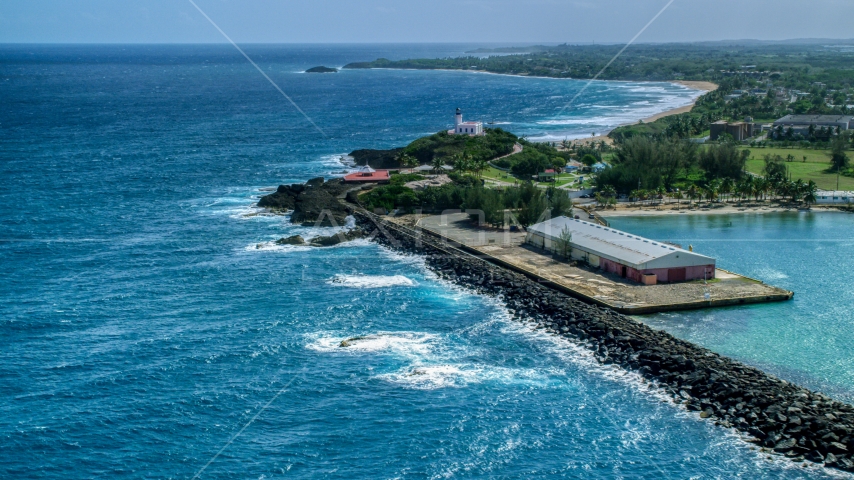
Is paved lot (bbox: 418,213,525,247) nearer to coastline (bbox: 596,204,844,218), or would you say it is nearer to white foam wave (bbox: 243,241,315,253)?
white foam wave (bbox: 243,241,315,253)

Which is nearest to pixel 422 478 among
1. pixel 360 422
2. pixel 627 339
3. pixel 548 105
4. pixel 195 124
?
pixel 360 422

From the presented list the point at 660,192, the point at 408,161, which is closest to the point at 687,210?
the point at 660,192

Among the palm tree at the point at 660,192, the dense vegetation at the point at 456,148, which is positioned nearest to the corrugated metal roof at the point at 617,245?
the palm tree at the point at 660,192

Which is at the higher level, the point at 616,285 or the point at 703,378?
the point at 616,285

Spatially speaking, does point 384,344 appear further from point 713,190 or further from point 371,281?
point 713,190

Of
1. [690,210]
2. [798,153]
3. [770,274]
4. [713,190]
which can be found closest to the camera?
[770,274]

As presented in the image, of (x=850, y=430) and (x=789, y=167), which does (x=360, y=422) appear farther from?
(x=789, y=167)

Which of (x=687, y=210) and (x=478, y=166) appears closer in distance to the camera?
(x=687, y=210)
